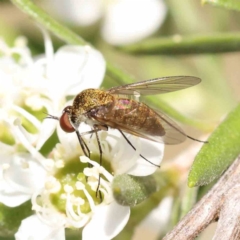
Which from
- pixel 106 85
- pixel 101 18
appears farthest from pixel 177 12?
pixel 106 85

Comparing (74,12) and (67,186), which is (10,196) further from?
(74,12)

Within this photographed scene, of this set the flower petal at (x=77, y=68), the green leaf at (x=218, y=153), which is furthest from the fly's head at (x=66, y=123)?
the green leaf at (x=218, y=153)

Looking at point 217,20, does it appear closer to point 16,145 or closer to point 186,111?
point 186,111

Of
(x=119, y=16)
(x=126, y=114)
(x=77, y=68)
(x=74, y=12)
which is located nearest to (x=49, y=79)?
(x=77, y=68)

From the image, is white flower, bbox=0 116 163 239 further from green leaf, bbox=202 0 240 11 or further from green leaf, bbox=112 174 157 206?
green leaf, bbox=202 0 240 11

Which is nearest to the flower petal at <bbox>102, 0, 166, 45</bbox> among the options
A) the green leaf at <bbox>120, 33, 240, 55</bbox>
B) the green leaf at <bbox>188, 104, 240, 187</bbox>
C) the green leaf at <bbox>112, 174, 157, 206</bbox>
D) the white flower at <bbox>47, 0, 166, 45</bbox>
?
the white flower at <bbox>47, 0, 166, 45</bbox>

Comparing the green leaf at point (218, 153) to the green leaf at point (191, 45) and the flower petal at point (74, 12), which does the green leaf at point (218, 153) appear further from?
the flower petal at point (74, 12)
